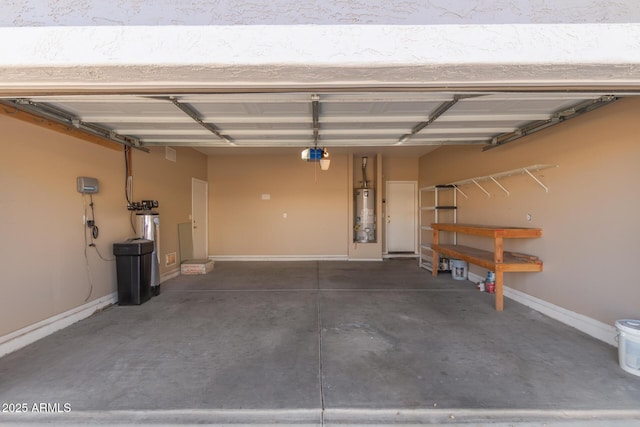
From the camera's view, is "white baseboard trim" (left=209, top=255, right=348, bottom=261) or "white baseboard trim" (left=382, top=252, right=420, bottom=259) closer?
"white baseboard trim" (left=209, top=255, right=348, bottom=261)

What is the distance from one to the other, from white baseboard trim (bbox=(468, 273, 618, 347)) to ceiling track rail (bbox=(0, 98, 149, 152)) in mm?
5787

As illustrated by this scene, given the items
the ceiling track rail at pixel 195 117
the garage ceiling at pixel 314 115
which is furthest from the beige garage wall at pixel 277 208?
the ceiling track rail at pixel 195 117

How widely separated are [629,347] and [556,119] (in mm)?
2284

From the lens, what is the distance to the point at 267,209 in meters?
7.09

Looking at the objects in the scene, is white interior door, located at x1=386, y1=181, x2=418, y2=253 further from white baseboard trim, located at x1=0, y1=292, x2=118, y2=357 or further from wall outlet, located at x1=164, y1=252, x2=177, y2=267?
white baseboard trim, located at x1=0, y1=292, x2=118, y2=357

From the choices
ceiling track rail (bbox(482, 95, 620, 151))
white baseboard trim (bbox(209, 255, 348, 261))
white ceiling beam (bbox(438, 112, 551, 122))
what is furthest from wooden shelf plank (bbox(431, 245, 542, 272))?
white baseboard trim (bbox(209, 255, 348, 261))

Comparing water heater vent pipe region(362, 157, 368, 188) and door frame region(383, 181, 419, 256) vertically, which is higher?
water heater vent pipe region(362, 157, 368, 188)

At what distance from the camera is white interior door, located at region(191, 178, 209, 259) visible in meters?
6.30

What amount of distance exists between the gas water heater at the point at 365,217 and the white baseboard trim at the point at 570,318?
343cm

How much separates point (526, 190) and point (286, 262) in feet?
16.3

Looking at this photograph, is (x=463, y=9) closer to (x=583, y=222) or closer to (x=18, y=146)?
(x=583, y=222)

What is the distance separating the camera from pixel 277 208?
7.08 meters

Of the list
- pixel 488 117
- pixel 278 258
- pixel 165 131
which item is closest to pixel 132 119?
pixel 165 131

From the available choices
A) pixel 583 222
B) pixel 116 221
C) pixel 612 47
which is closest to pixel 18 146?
pixel 116 221
